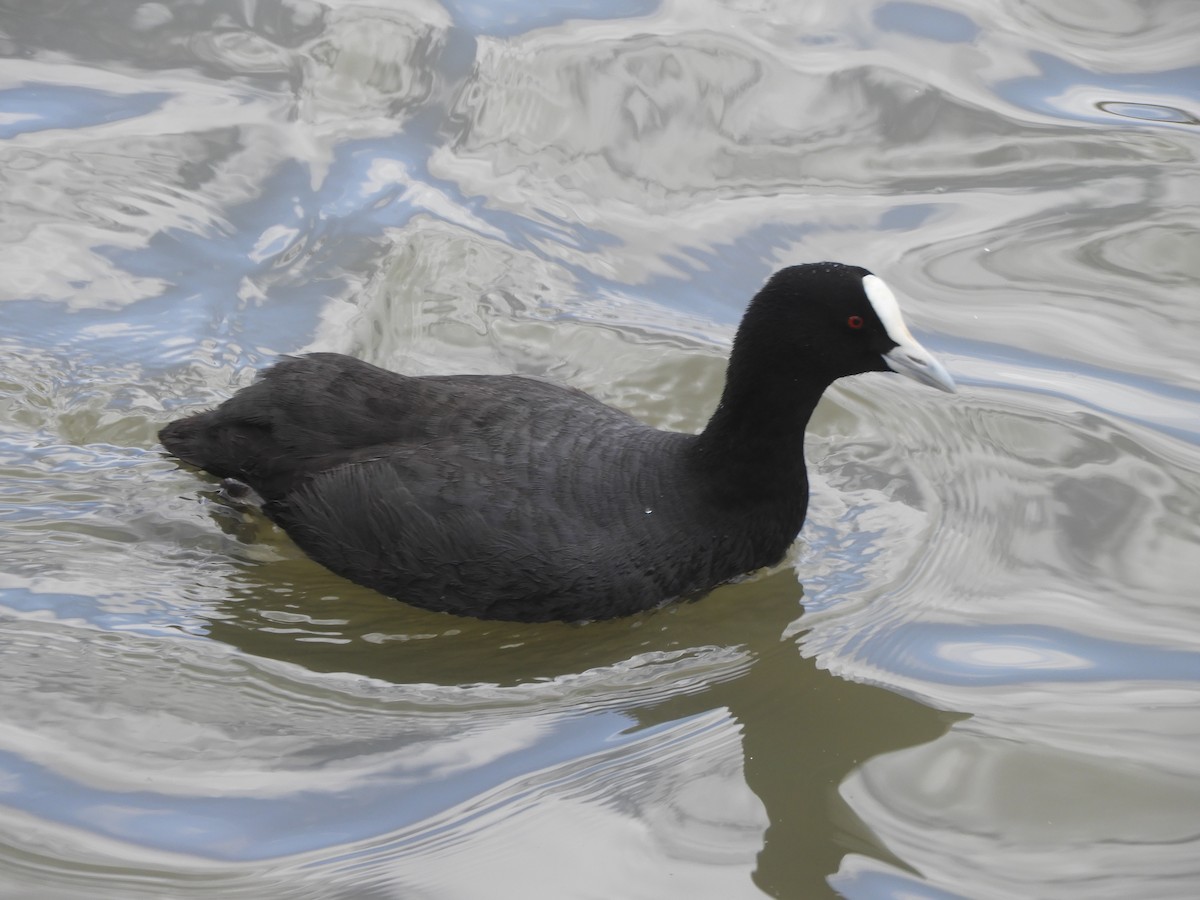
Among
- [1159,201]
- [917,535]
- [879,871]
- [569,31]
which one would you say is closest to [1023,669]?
[917,535]

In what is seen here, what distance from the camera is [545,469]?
16.1ft

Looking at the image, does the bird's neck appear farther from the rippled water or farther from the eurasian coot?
the rippled water

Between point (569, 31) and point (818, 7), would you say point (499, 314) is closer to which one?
point (569, 31)

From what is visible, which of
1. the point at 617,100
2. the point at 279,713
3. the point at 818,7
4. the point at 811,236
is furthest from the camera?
the point at 818,7

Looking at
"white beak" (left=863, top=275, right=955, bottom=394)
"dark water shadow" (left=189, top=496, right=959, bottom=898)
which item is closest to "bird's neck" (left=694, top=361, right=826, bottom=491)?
"white beak" (left=863, top=275, right=955, bottom=394)

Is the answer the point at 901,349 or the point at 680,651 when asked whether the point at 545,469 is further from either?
the point at 901,349

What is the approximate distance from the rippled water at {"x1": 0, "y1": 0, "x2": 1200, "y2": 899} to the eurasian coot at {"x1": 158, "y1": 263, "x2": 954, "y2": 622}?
8.4 inches

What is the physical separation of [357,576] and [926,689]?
195cm

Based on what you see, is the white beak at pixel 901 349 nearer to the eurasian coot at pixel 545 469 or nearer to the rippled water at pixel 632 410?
the eurasian coot at pixel 545 469

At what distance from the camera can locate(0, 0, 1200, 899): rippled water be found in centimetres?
409

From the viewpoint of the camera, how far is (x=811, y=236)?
7.13 meters

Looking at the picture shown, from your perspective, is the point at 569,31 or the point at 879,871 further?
the point at 569,31

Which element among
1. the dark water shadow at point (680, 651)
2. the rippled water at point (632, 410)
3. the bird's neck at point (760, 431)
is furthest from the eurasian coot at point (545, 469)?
the rippled water at point (632, 410)

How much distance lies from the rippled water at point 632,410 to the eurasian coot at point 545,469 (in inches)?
8.4
